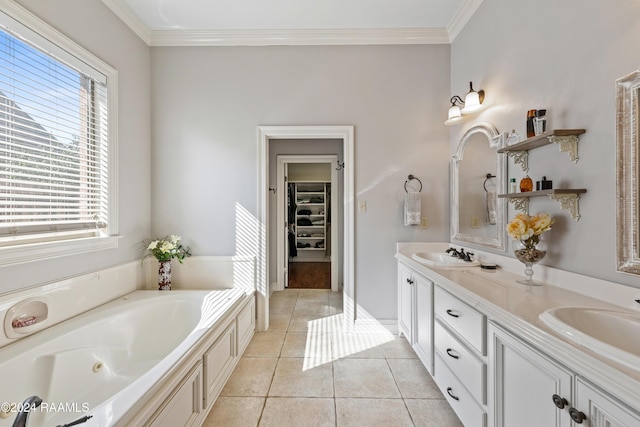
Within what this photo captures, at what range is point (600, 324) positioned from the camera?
3.33ft

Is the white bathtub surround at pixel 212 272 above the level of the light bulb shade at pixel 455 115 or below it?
below

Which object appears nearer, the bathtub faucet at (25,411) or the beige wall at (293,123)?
the bathtub faucet at (25,411)

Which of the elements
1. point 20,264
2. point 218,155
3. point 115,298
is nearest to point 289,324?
point 115,298

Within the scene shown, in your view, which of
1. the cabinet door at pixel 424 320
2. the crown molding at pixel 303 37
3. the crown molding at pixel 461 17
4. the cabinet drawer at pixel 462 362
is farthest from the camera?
the crown molding at pixel 303 37

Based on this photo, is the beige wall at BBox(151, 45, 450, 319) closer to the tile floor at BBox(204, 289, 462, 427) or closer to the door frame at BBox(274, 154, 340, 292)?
the tile floor at BBox(204, 289, 462, 427)

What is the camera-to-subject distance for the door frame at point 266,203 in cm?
267

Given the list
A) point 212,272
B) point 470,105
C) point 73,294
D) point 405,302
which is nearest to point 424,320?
point 405,302

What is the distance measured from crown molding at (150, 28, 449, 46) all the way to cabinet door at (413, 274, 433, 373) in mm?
2223

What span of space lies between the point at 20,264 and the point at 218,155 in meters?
1.60

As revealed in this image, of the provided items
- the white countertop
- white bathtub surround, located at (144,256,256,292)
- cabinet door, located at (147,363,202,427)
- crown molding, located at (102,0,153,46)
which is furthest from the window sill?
the white countertop

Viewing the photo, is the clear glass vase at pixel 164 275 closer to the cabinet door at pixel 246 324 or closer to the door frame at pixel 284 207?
the cabinet door at pixel 246 324

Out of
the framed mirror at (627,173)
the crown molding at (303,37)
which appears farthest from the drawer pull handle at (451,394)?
the crown molding at (303,37)

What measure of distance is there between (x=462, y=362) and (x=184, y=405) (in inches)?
56.5

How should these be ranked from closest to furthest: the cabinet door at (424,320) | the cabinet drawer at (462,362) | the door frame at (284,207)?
the cabinet drawer at (462,362)
the cabinet door at (424,320)
the door frame at (284,207)
